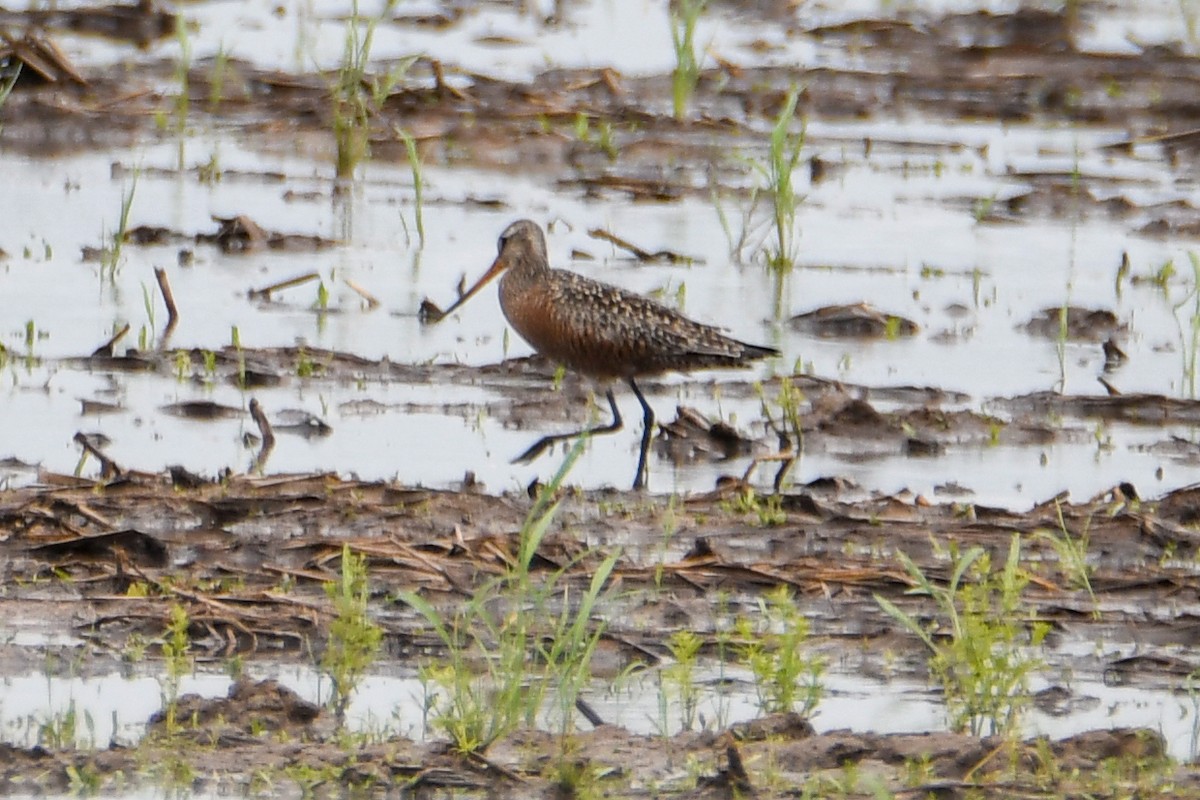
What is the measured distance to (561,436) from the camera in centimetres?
877

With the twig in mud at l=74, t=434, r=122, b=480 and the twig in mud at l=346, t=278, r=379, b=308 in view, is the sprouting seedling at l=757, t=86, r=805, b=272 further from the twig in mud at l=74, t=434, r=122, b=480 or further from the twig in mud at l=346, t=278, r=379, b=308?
the twig in mud at l=74, t=434, r=122, b=480

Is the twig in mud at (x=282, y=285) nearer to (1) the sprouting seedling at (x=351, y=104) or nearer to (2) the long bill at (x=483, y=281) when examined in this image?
(2) the long bill at (x=483, y=281)

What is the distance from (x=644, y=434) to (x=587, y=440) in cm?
20

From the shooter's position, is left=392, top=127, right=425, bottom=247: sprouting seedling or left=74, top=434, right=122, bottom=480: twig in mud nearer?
left=74, top=434, right=122, bottom=480: twig in mud

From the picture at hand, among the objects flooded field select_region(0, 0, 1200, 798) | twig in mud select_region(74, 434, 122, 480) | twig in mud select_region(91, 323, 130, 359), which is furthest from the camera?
twig in mud select_region(91, 323, 130, 359)

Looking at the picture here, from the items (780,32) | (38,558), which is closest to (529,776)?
(38,558)

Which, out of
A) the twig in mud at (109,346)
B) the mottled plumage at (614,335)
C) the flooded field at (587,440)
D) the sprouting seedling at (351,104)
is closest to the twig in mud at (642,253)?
the flooded field at (587,440)

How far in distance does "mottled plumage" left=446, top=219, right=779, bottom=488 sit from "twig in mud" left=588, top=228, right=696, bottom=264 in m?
2.54

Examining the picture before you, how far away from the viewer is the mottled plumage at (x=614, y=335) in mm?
9219

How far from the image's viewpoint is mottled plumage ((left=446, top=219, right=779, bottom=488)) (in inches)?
363

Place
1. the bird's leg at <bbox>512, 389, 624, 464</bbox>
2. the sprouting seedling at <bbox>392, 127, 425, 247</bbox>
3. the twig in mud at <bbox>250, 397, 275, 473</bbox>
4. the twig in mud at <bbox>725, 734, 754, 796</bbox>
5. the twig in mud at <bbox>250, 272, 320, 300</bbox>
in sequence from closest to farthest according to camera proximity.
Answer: the twig in mud at <bbox>725, 734, 754, 796</bbox>
the twig in mud at <bbox>250, 397, 275, 473</bbox>
the bird's leg at <bbox>512, 389, 624, 464</bbox>
the twig in mud at <bbox>250, 272, 320, 300</bbox>
the sprouting seedling at <bbox>392, 127, 425, 247</bbox>

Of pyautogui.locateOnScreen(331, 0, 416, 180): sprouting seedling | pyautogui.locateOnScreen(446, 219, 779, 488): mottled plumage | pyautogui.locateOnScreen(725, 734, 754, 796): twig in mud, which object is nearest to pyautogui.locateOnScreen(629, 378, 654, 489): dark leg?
pyautogui.locateOnScreen(446, 219, 779, 488): mottled plumage

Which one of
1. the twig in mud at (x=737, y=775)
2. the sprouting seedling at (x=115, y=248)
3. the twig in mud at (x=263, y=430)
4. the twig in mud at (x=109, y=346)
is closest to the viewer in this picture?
the twig in mud at (x=737, y=775)

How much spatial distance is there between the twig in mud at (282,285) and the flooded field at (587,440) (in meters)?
0.03
